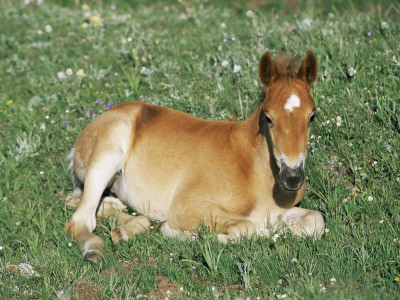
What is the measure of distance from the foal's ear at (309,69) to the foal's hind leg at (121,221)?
6.52ft

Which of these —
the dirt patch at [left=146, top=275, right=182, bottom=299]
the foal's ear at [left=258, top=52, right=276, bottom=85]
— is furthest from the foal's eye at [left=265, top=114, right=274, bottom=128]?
the dirt patch at [left=146, top=275, right=182, bottom=299]

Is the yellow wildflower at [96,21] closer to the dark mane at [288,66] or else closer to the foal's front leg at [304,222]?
the dark mane at [288,66]

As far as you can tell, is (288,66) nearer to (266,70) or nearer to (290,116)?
(266,70)

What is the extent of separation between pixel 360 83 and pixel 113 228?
322cm

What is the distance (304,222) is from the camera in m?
4.71

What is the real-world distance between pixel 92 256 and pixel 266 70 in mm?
2145

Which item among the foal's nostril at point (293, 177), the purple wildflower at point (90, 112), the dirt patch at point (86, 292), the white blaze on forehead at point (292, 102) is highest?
the white blaze on forehead at point (292, 102)

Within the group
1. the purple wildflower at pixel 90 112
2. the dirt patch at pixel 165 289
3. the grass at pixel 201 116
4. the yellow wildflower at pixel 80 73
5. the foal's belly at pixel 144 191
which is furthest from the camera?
the yellow wildflower at pixel 80 73

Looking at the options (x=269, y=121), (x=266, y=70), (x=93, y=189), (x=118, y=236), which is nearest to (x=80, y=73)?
(x=93, y=189)

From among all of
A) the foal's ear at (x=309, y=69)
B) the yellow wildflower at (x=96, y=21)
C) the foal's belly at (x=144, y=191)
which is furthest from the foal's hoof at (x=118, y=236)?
the yellow wildflower at (x=96, y=21)

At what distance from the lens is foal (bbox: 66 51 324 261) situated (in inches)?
174

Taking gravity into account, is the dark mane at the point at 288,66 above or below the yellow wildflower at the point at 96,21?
above

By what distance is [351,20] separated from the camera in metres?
7.87

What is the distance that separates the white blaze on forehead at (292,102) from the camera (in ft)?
14.1
